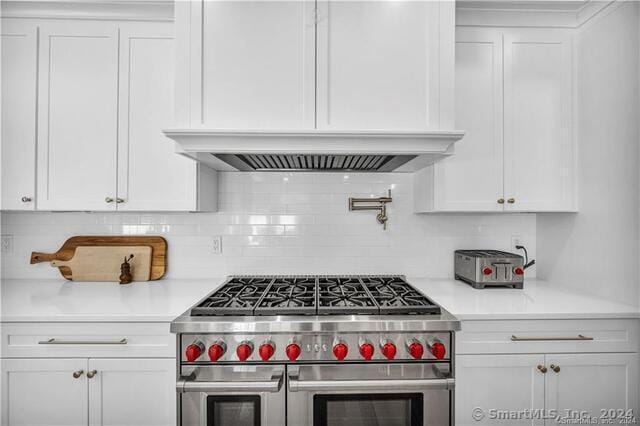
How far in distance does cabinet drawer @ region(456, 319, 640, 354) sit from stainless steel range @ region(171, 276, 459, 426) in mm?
117

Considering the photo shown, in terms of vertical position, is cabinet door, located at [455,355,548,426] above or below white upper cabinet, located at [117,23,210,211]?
below

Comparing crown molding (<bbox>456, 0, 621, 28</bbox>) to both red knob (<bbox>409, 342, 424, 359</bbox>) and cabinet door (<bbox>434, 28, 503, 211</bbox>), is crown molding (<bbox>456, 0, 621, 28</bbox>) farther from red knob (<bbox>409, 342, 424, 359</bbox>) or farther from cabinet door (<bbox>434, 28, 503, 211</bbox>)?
red knob (<bbox>409, 342, 424, 359</bbox>)

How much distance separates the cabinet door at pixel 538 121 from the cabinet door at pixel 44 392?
7.42 feet

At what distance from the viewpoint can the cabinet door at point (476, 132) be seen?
1.85m

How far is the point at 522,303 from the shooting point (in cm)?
163

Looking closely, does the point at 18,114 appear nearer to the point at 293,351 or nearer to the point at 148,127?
the point at 148,127

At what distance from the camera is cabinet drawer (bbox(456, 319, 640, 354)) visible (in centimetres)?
147

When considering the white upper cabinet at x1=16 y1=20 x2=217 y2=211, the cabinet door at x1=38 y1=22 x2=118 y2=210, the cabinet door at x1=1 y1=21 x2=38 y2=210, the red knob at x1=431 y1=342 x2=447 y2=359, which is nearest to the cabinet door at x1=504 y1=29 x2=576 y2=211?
the red knob at x1=431 y1=342 x2=447 y2=359

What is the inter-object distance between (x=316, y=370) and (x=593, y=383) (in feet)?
4.05

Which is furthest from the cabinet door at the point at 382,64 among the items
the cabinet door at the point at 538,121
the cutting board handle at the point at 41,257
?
the cutting board handle at the point at 41,257

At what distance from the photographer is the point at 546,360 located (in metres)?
1.49

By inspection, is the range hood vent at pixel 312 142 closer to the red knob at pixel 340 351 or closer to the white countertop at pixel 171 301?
the white countertop at pixel 171 301

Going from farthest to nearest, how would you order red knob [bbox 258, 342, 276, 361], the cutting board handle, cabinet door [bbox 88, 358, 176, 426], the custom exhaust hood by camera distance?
the cutting board handle
the custom exhaust hood
cabinet door [bbox 88, 358, 176, 426]
red knob [bbox 258, 342, 276, 361]

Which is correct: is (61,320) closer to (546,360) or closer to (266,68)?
(266,68)
